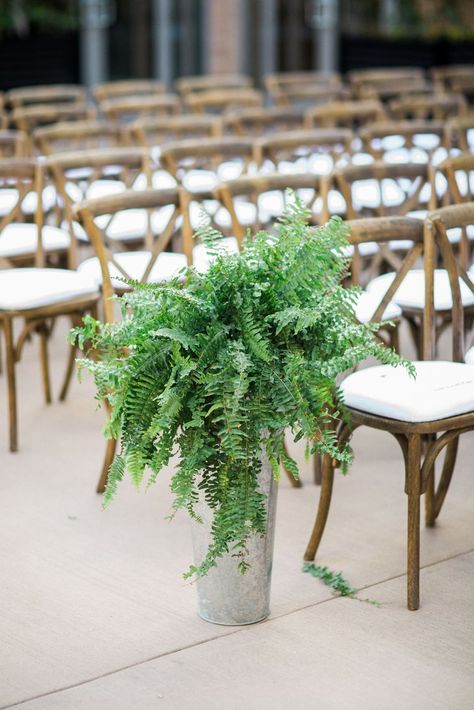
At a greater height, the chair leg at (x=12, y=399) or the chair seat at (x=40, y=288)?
the chair seat at (x=40, y=288)

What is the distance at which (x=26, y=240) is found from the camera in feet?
17.6

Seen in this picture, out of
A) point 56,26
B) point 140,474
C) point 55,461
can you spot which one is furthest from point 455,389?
point 56,26

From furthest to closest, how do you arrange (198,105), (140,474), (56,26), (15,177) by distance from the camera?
(56,26) < (198,105) < (15,177) < (140,474)

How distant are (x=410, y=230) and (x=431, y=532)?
95cm

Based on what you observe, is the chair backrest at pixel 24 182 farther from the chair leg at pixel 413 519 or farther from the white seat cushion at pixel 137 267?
the chair leg at pixel 413 519

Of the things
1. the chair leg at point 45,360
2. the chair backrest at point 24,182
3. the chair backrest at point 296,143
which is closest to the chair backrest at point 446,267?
the chair leg at point 45,360

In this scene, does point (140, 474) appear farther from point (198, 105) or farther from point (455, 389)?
point (198, 105)

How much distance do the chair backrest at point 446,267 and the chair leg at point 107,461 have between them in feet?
3.62

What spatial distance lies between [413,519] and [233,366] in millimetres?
776

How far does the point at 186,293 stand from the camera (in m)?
2.75

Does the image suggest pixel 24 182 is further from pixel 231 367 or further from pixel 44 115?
pixel 44 115

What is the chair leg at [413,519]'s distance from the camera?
310cm

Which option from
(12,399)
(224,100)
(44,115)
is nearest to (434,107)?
(224,100)

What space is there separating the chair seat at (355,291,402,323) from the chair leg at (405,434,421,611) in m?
1.02
